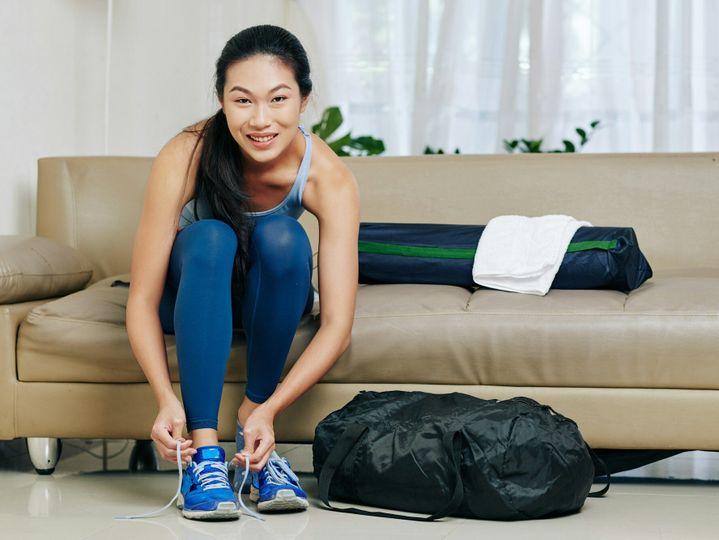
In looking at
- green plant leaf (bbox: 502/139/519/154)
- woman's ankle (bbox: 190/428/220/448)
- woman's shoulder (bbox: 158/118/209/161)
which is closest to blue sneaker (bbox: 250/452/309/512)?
woman's ankle (bbox: 190/428/220/448)

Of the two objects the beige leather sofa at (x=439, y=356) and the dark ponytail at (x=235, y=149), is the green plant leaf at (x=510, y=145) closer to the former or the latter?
the beige leather sofa at (x=439, y=356)

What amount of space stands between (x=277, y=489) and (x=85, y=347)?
566 millimetres

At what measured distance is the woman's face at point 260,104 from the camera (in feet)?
6.12

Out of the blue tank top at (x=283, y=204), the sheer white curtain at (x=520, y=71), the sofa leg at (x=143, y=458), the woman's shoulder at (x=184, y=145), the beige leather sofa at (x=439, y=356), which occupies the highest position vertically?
the sheer white curtain at (x=520, y=71)

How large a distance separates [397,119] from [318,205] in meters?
2.39

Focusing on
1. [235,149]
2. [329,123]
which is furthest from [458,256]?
[329,123]

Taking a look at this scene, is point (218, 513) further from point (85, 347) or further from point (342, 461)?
point (85, 347)

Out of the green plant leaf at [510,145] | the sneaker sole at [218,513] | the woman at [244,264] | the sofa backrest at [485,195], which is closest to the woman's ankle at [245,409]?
the woman at [244,264]

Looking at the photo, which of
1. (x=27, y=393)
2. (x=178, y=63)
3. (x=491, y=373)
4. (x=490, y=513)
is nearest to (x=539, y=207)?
(x=491, y=373)

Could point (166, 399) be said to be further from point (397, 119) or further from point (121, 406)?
point (397, 119)

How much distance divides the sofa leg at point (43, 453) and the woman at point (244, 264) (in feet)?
1.26

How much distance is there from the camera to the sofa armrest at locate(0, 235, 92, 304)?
217 centimetres

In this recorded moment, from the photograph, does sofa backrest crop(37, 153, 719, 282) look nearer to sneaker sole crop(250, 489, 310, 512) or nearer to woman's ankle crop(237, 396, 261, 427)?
woman's ankle crop(237, 396, 261, 427)

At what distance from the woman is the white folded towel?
47 cm
